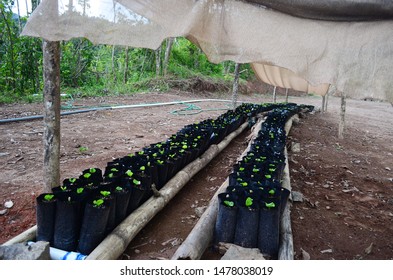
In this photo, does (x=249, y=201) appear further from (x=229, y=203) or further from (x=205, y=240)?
(x=205, y=240)

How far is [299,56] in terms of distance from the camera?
1.66 metres

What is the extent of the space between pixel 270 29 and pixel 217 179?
2734mm

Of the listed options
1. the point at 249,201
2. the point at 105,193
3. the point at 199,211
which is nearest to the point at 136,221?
the point at 105,193

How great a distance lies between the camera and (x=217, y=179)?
13.6ft

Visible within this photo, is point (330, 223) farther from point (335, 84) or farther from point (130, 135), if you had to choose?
point (130, 135)

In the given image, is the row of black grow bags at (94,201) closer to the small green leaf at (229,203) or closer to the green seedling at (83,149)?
the small green leaf at (229,203)

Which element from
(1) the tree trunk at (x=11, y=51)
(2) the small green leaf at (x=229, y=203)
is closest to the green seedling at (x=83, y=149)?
Answer: (2) the small green leaf at (x=229, y=203)

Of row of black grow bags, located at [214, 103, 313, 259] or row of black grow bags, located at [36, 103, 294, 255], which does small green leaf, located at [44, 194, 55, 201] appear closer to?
row of black grow bags, located at [36, 103, 294, 255]

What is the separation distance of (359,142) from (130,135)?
5.63 m

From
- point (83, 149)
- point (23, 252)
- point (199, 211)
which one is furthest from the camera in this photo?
point (83, 149)

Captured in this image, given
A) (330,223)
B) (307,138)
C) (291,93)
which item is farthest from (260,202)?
(291,93)

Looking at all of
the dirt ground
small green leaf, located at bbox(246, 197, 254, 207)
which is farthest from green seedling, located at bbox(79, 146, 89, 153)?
small green leaf, located at bbox(246, 197, 254, 207)

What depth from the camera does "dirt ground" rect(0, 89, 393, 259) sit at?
8.75 ft

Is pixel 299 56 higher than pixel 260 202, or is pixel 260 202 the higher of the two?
pixel 299 56
